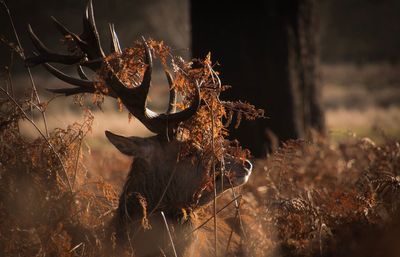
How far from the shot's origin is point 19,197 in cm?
555

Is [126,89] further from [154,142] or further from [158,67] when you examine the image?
[158,67]

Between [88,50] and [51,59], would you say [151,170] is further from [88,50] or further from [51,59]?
[51,59]

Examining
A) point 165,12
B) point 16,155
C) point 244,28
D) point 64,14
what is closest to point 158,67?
point 165,12

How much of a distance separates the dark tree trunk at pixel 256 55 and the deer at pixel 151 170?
15.2 ft

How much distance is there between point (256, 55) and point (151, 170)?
5166mm

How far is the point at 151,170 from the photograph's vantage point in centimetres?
545

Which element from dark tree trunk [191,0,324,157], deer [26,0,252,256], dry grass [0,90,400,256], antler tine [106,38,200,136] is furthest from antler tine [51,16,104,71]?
dark tree trunk [191,0,324,157]

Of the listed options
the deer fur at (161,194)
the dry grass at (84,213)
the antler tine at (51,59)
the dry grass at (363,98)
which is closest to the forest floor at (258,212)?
the dry grass at (84,213)

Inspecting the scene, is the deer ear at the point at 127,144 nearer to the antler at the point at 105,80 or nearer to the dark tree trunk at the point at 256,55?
the antler at the point at 105,80

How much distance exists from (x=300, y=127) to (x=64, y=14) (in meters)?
10.0

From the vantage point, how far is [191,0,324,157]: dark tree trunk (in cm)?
1009

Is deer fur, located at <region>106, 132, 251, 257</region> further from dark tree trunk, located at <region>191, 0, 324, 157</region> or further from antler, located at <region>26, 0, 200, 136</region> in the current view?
dark tree trunk, located at <region>191, 0, 324, 157</region>

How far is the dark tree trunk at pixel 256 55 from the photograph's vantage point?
10094mm

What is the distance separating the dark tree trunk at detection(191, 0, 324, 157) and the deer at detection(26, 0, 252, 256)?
15.2 feet
